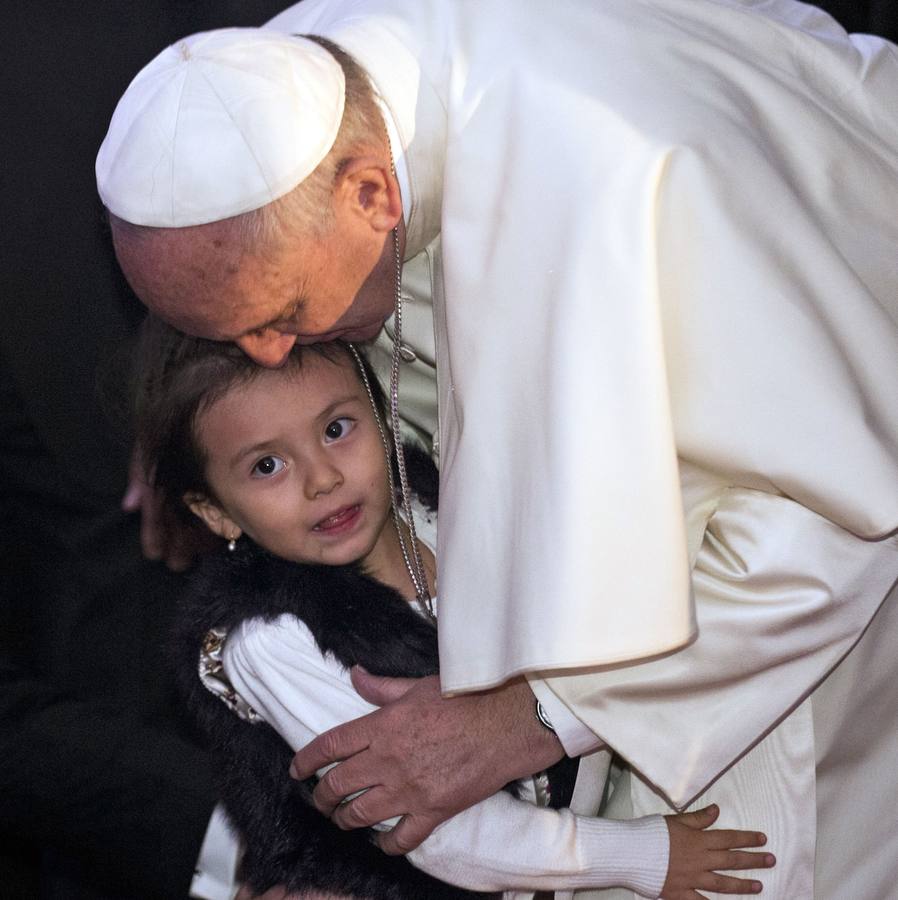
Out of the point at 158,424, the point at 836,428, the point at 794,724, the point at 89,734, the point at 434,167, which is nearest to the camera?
the point at 836,428

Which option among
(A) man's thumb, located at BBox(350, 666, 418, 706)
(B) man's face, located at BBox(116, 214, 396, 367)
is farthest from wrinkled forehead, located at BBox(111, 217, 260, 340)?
(A) man's thumb, located at BBox(350, 666, 418, 706)

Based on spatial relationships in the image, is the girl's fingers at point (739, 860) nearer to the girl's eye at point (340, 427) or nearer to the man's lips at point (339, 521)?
the man's lips at point (339, 521)

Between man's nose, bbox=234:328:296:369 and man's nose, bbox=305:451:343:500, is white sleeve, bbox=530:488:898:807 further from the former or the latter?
man's nose, bbox=234:328:296:369

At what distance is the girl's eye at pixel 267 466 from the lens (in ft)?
7.45

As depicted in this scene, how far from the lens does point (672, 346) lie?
1920 millimetres

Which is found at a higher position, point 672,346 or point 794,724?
point 672,346

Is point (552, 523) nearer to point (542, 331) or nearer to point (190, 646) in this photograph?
point (542, 331)

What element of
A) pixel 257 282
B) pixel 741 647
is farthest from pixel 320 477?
pixel 741 647

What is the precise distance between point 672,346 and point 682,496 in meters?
0.24

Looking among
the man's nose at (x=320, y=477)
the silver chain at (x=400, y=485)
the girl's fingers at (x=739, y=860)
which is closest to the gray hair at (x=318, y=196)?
the silver chain at (x=400, y=485)

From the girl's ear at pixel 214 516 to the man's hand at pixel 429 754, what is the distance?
0.45 metres

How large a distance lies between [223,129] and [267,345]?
34 cm

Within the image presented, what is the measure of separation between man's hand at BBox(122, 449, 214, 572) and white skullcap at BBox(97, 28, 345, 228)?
0.76 m

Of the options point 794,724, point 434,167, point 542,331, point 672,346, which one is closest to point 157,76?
point 434,167
